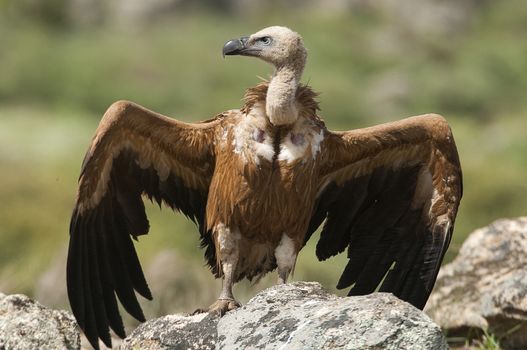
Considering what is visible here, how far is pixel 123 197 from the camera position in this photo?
12.3 m

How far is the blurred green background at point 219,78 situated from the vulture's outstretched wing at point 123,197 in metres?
10.1

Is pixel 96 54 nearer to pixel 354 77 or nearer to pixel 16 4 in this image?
pixel 16 4

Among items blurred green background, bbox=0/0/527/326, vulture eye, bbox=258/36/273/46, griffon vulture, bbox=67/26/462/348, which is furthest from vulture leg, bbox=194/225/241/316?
blurred green background, bbox=0/0/527/326

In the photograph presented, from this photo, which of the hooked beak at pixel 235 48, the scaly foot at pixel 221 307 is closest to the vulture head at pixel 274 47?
the hooked beak at pixel 235 48

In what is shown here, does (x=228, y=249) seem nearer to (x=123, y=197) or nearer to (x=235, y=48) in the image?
(x=123, y=197)

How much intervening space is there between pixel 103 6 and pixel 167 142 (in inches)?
2568

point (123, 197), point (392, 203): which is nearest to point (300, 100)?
point (392, 203)

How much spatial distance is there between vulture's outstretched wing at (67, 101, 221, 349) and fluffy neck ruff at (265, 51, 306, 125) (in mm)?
526

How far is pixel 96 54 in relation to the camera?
2532 inches

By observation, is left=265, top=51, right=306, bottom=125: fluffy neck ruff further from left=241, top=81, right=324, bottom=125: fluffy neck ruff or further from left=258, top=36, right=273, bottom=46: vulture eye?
left=258, top=36, right=273, bottom=46: vulture eye

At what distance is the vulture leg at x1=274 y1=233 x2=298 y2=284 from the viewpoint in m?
11.9

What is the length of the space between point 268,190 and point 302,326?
2.78 metres

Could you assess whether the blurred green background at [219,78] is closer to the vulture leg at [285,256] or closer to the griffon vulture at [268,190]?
the griffon vulture at [268,190]

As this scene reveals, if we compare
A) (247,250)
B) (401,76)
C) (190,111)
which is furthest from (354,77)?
(247,250)
